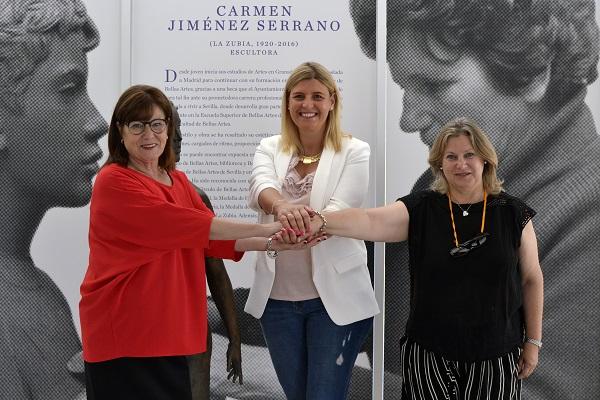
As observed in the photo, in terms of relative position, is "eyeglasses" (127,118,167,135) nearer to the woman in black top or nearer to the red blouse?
the red blouse

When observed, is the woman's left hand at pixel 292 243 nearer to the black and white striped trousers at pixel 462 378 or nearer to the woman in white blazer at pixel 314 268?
the woman in white blazer at pixel 314 268

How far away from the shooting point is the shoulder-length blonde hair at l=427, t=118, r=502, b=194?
2.88 metres

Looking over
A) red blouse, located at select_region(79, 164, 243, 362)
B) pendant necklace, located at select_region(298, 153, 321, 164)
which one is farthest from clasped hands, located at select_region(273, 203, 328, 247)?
red blouse, located at select_region(79, 164, 243, 362)

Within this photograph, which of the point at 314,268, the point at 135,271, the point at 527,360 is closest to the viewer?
the point at 135,271

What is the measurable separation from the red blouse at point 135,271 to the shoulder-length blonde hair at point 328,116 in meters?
0.68

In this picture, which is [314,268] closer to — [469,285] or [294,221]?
[294,221]

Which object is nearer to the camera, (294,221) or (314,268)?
(294,221)

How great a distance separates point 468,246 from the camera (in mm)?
2818

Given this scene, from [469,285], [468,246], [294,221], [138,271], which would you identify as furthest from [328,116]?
[138,271]

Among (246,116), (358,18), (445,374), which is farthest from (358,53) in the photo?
(445,374)

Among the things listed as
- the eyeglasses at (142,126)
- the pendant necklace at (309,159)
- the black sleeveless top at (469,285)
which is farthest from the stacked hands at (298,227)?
the eyeglasses at (142,126)

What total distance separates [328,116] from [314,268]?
0.61 metres

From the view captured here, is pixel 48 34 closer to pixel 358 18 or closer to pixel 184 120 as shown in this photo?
pixel 184 120

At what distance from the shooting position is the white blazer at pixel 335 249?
304 centimetres
